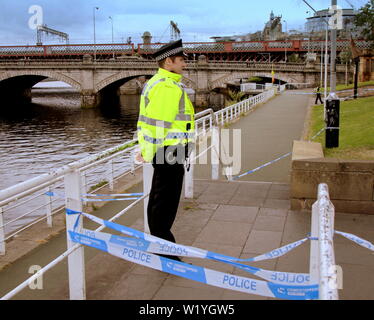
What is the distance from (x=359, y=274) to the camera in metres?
4.26

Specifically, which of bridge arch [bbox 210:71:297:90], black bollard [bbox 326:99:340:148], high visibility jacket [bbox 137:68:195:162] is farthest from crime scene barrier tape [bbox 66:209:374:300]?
bridge arch [bbox 210:71:297:90]

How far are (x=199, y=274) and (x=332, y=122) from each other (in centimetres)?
817

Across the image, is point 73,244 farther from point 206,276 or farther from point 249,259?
point 249,259

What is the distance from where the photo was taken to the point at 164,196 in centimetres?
429

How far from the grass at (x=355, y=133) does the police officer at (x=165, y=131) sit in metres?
5.96

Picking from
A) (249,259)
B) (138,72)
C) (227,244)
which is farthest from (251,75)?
(249,259)

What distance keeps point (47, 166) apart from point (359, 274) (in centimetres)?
1920

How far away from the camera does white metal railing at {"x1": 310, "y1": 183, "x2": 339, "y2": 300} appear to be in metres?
1.88

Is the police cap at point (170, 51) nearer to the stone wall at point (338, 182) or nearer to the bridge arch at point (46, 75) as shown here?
the stone wall at point (338, 182)

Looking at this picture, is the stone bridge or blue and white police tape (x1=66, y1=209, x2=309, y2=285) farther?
the stone bridge

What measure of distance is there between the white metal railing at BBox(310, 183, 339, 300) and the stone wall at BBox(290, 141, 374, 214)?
3.13 meters

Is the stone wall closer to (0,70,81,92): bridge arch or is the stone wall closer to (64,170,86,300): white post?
(64,170,86,300): white post

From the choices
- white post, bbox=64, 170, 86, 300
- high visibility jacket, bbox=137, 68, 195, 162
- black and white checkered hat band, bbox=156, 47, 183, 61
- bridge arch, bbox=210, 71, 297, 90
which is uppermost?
bridge arch, bbox=210, 71, 297, 90
